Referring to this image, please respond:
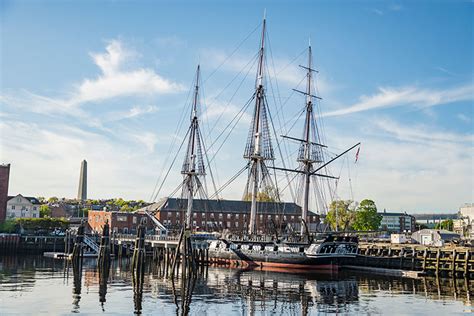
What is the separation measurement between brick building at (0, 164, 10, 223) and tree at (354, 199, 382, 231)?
2853 inches

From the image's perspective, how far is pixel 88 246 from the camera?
3361 inches

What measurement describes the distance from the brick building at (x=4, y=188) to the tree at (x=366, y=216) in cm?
7247

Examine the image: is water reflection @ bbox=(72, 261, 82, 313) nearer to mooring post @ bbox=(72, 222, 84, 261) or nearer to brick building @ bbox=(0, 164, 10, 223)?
mooring post @ bbox=(72, 222, 84, 261)

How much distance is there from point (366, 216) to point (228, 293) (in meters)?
79.4

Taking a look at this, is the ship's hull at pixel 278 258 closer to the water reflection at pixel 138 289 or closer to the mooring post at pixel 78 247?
the mooring post at pixel 78 247

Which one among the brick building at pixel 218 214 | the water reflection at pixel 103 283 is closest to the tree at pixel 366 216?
the brick building at pixel 218 214

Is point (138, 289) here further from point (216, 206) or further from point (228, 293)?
point (216, 206)

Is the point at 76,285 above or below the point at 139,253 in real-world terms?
below

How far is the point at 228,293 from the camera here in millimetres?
40844

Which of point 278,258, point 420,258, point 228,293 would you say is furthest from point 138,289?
point 420,258

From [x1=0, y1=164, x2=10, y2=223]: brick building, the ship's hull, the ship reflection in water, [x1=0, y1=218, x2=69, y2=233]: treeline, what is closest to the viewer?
the ship reflection in water

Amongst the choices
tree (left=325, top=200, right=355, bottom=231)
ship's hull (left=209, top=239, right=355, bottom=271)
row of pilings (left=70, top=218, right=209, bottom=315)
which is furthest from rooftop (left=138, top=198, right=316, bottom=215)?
ship's hull (left=209, top=239, right=355, bottom=271)

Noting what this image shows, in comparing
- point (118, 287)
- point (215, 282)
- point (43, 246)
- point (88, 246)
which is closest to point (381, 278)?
point (215, 282)

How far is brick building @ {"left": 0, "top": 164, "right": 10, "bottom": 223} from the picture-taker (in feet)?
330
